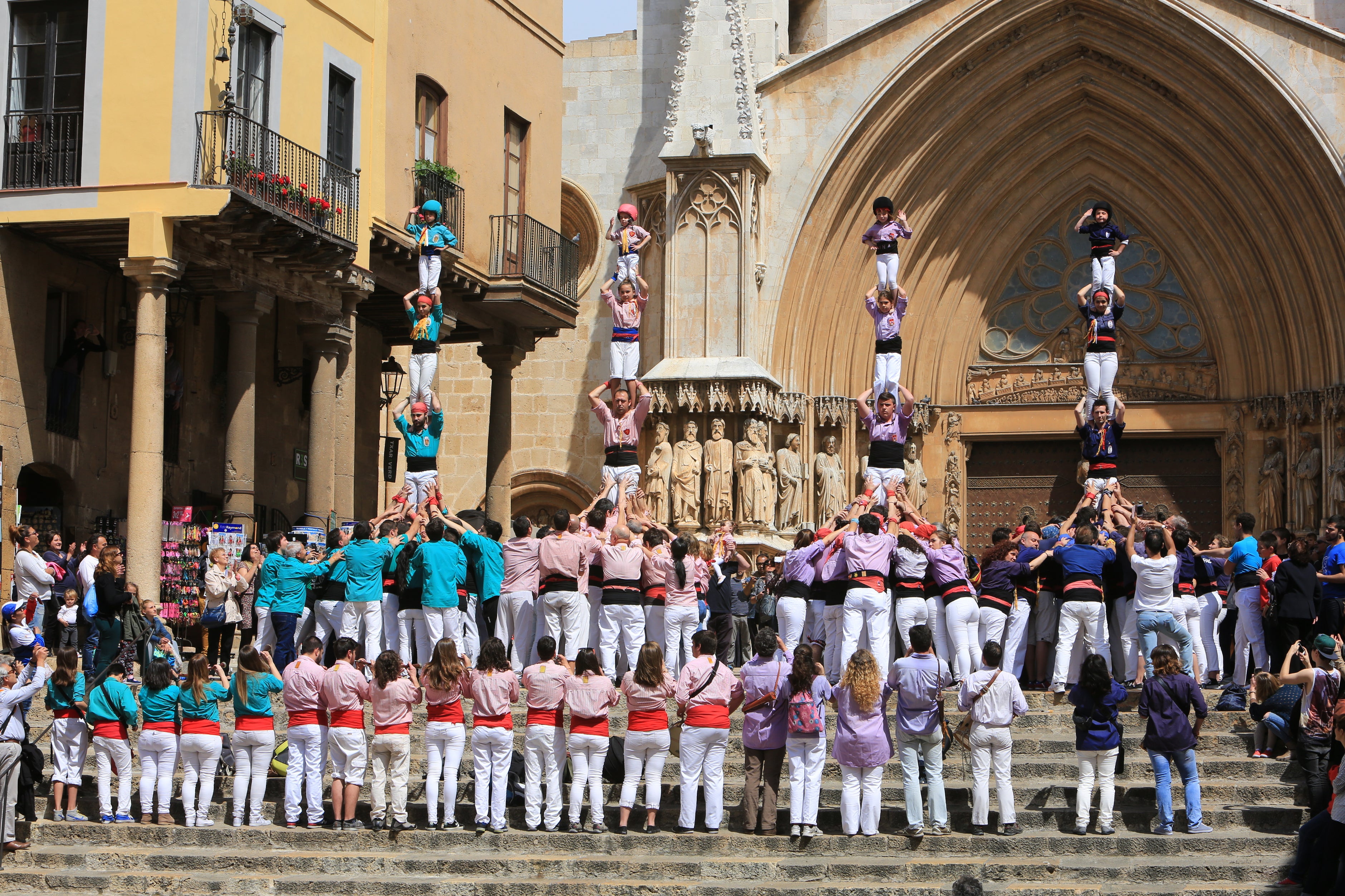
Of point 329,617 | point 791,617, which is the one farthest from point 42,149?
point 791,617

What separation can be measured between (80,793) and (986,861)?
7.57 metres

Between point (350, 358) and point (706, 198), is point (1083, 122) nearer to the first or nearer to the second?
point (706, 198)

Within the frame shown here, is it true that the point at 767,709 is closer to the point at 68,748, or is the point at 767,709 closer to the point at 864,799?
the point at 864,799

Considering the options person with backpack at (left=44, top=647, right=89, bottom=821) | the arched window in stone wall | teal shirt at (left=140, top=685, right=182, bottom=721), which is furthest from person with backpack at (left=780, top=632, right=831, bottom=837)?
the arched window in stone wall

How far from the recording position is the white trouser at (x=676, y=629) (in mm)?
15398

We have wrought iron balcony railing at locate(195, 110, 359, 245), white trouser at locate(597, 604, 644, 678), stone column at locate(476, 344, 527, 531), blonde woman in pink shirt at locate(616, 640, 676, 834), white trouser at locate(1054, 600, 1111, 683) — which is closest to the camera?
blonde woman in pink shirt at locate(616, 640, 676, 834)

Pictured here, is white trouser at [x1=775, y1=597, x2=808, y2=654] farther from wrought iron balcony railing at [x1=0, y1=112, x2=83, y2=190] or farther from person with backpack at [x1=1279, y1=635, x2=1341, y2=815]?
wrought iron balcony railing at [x1=0, y1=112, x2=83, y2=190]

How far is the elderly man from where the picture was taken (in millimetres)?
13000

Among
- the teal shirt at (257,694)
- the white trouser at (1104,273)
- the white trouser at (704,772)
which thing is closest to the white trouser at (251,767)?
the teal shirt at (257,694)

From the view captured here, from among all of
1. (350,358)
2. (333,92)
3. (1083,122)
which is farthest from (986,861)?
(1083,122)

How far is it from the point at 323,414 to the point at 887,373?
801 centimetres

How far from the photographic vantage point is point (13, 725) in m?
13.3

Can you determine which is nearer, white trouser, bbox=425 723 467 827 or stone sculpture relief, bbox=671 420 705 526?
white trouser, bbox=425 723 467 827

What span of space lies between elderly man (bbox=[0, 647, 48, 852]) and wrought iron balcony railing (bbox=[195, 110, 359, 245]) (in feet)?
22.1
